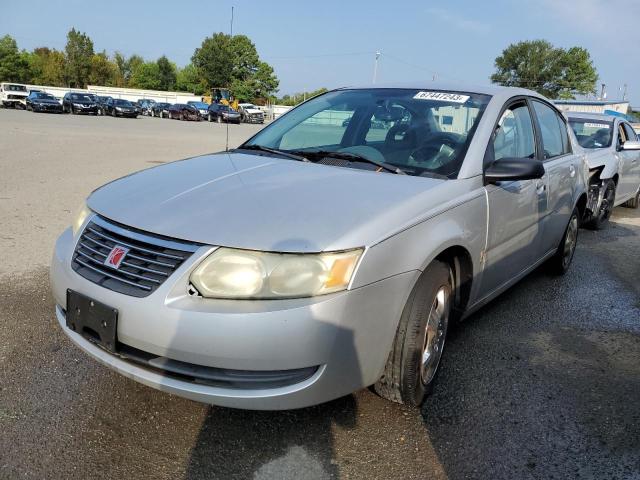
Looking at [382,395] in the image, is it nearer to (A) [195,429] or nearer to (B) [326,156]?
(A) [195,429]

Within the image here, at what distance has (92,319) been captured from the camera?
89.0 inches

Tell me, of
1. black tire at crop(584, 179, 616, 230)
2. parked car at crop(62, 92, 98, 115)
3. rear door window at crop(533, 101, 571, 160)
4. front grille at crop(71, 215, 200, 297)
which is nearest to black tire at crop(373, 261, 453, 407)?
front grille at crop(71, 215, 200, 297)

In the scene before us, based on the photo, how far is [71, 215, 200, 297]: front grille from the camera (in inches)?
84.0

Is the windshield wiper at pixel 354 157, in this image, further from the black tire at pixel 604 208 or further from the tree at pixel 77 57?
the tree at pixel 77 57

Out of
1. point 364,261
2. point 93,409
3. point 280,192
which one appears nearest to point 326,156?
point 280,192

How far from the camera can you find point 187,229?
7.20ft

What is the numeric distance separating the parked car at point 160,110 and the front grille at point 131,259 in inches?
1790

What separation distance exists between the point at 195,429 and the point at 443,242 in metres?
1.43

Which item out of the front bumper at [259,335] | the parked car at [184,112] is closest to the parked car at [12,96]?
the parked car at [184,112]

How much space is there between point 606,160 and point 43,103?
36.3 m

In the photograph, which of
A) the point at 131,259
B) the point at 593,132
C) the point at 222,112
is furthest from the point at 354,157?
the point at 222,112

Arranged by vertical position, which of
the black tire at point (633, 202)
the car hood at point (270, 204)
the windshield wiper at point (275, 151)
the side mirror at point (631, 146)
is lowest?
the black tire at point (633, 202)

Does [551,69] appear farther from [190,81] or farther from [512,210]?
[512,210]

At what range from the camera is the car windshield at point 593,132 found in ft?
26.4
